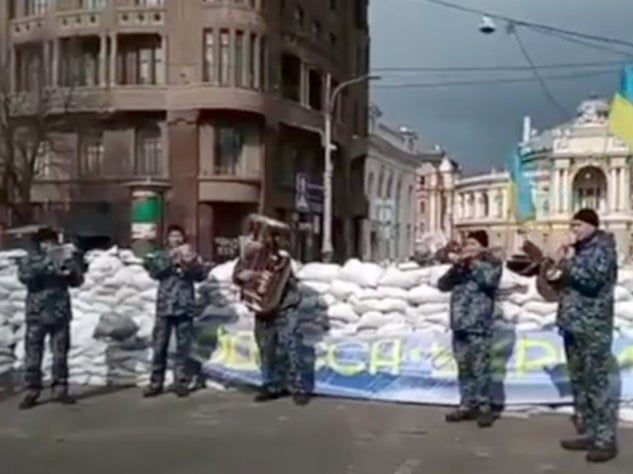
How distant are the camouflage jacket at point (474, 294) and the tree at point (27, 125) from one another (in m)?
29.7

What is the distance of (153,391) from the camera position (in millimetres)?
10984

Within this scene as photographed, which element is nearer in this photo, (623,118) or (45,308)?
(45,308)

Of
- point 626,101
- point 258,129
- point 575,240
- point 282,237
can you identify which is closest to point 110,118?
point 258,129

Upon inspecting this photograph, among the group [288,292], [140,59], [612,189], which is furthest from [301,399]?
[612,189]

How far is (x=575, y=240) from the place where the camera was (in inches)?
328

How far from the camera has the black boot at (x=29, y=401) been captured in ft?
33.9

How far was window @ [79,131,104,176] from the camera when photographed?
4353 cm

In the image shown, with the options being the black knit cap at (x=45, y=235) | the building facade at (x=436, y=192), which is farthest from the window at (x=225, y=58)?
the building facade at (x=436, y=192)

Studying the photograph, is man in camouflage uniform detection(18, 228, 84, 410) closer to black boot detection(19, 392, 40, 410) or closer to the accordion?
black boot detection(19, 392, 40, 410)

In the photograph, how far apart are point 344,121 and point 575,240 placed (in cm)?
4675

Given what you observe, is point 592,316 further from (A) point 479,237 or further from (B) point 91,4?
(B) point 91,4

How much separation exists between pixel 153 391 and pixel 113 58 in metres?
33.8

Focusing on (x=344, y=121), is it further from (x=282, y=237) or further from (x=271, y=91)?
(x=282, y=237)

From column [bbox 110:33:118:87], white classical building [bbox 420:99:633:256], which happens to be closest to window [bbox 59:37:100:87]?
column [bbox 110:33:118:87]
